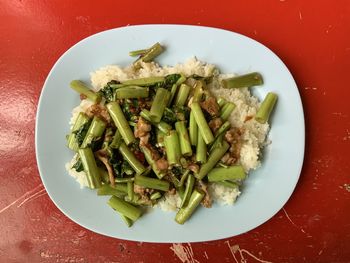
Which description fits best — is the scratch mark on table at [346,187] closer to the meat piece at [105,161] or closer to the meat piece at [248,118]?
the meat piece at [248,118]

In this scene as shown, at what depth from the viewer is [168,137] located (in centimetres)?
299

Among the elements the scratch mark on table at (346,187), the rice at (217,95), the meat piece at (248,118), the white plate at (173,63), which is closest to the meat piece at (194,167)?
the rice at (217,95)

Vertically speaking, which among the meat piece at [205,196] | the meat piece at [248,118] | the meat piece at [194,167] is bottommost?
the meat piece at [205,196]

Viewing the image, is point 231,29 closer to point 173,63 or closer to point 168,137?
point 173,63

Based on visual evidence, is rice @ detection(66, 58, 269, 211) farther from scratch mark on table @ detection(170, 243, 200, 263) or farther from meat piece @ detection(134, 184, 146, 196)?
scratch mark on table @ detection(170, 243, 200, 263)

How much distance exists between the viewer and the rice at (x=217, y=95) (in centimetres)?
310

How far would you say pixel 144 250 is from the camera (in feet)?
11.4

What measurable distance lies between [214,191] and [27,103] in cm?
174

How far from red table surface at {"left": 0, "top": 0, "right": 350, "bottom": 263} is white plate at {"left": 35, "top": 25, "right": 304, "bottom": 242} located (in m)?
0.32

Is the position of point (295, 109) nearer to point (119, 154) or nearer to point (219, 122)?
point (219, 122)

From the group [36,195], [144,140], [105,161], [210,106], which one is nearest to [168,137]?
[144,140]

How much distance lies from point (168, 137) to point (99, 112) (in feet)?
1.82

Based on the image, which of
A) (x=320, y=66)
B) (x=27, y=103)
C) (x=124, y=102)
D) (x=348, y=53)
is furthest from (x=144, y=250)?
(x=348, y=53)

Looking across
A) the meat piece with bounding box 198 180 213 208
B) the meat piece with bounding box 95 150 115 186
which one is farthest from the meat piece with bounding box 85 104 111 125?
the meat piece with bounding box 198 180 213 208
